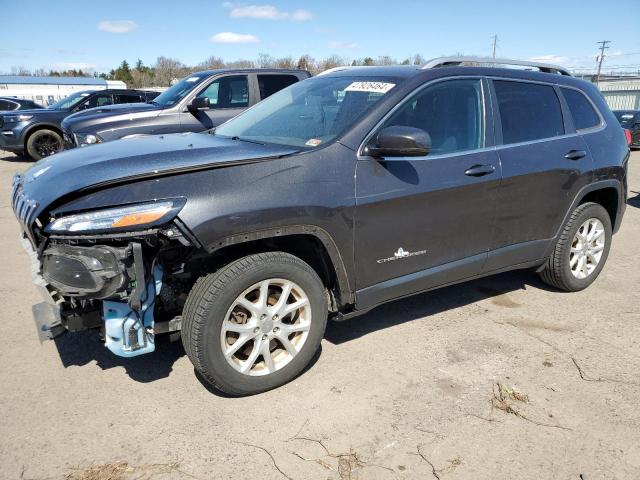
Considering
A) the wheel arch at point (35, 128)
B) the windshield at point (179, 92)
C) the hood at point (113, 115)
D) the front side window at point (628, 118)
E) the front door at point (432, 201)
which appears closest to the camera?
the front door at point (432, 201)

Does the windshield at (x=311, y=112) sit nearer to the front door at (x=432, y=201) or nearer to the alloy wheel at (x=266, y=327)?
the front door at (x=432, y=201)

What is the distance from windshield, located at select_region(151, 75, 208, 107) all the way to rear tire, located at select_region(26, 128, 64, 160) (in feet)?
17.1

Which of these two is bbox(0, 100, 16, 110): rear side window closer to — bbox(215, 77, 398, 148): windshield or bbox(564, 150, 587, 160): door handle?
bbox(215, 77, 398, 148): windshield

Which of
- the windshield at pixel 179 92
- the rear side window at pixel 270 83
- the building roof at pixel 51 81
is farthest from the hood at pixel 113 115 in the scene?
the building roof at pixel 51 81

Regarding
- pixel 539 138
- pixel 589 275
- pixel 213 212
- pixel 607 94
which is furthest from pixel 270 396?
pixel 607 94

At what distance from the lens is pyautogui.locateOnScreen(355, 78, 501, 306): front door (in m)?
3.20

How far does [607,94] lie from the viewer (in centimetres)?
2997

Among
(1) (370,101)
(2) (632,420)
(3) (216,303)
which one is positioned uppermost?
(1) (370,101)

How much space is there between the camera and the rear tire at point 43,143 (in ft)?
40.7

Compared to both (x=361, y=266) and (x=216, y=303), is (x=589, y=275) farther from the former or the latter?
(x=216, y=303)

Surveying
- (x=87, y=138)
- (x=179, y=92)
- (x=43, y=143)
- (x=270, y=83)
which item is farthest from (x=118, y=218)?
(x=43, y=143)

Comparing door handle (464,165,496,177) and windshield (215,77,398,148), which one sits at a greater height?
windshield (215,77,398,148)

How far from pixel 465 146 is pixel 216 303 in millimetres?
2046

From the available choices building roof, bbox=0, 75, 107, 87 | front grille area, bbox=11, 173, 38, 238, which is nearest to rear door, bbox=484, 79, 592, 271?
front grille area, bbox=11, 173, 38, 238
